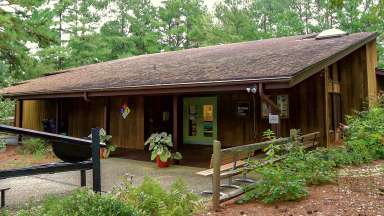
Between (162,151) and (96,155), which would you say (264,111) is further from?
(96,155)

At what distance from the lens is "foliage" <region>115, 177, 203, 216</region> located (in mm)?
4266

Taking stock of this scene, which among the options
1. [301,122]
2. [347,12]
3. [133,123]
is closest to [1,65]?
[133,123]

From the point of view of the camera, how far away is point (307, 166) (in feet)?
20.1

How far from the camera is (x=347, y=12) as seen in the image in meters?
26.3

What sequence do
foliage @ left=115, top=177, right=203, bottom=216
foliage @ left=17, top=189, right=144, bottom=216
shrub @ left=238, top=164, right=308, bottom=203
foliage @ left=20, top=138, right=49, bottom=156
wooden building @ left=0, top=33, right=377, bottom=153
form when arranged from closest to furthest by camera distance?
foliage @ left=17, top=189, right=144, bottom=216
foliage @ left=115, top=177, right=203, bottom=216
shrub @ left=238, top=164, right=308, bottom=203
wooden building @ left=0, top=33, right=377, bottom=153
foliage @ left=20, top=138, right=49, bottom=156

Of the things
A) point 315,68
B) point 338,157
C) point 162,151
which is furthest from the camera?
point 162,151

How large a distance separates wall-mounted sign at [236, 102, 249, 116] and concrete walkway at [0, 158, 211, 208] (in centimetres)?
338

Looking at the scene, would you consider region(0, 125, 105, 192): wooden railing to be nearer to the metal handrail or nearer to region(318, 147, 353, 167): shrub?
the metal handrail

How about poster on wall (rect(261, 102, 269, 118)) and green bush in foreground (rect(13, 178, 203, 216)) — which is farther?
poster on wall (rect(261, 102, 269, 118))

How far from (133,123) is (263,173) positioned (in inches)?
338

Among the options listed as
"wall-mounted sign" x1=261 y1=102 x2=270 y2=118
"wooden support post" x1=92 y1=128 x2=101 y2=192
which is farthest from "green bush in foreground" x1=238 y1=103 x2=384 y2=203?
"wall-mounted sign" x1=261 y1=102 x2=270 y2=118

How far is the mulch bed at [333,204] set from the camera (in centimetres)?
471

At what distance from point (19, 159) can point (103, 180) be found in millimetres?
5142

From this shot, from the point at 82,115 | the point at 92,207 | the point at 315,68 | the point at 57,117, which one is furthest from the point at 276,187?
the point at 57,117
